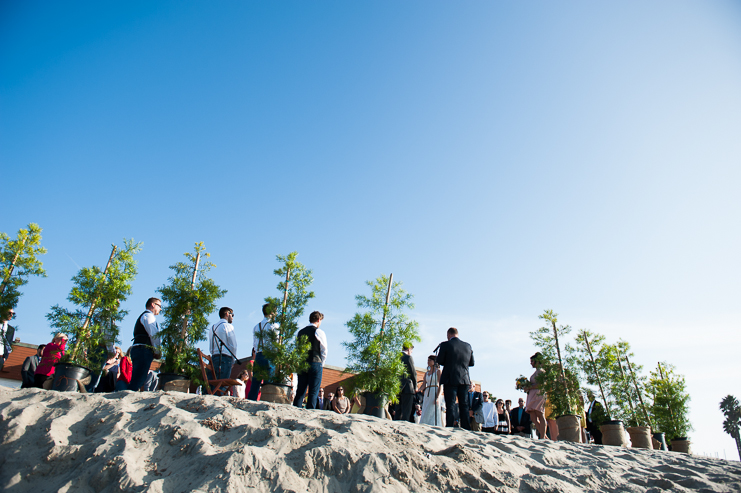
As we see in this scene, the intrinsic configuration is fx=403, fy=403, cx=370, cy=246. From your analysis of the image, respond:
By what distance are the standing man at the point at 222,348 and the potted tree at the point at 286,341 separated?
1.48ft

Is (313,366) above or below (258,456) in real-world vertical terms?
above

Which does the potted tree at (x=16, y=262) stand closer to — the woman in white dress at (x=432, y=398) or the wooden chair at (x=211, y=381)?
the wooden chair at (x=211, y=381)

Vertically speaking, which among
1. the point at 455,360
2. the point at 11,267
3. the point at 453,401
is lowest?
the point at 453,401

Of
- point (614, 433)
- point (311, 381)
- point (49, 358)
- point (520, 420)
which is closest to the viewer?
point (49, 358)

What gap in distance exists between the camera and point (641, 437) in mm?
7980

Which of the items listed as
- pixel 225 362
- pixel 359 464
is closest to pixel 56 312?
pixel 225 362

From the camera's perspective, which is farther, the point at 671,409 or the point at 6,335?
the point at 671,409

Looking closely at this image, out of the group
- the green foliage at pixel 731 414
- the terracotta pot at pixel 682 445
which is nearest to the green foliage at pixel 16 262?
the terracotta pot at pixel 682 445

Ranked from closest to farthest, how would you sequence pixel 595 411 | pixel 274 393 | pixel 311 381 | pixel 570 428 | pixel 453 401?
pixel 274 393 < pixel 311 381 < pixel 453 401 < pixel 570 428 < pixel 595 411

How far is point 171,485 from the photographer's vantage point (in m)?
2.88

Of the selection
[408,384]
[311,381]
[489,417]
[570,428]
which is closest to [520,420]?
[489,417]

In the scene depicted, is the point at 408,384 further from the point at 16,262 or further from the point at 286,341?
the point at 16,262

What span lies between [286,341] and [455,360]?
2891mm

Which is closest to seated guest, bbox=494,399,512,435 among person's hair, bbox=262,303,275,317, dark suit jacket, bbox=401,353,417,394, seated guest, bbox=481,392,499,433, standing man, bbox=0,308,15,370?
seated guest, bbox=481,392,499,433
